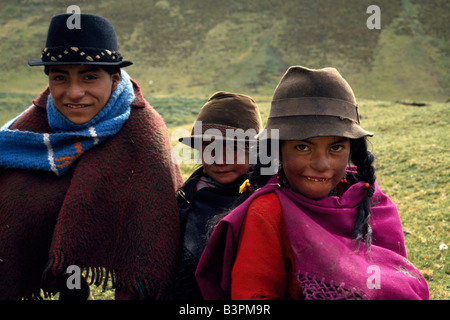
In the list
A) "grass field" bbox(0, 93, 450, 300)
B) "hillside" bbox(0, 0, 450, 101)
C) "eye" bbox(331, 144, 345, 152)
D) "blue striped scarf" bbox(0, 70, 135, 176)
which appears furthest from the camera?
"hillside" bbox(0, 0, 450, 101)

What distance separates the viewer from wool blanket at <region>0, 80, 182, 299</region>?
94.0 inches

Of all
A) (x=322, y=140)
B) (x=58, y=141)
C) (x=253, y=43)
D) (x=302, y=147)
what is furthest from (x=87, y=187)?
(x=253, y=43)

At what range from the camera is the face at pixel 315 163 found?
2000 mm

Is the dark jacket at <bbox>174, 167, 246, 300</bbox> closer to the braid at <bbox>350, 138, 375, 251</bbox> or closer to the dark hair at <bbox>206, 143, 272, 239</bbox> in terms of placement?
the dark hair at <bbox>206, 143, 272, 239</bbox>

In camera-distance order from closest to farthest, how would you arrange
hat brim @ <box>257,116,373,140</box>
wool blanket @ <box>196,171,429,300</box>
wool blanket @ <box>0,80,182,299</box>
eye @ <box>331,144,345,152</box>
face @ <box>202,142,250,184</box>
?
wool blanket @ <box>196,171,429,300</box>, hat brim @ <box>257,116,373,140</box>, eye @ <box>331,144,345,152</box>, wool blanket @ <box>0,80,182,299</box>, face @ <box>202,142,250,184</box>

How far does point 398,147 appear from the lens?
369 inches

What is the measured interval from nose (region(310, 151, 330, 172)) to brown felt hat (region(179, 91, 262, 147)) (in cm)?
81

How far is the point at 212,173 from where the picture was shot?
2.73m

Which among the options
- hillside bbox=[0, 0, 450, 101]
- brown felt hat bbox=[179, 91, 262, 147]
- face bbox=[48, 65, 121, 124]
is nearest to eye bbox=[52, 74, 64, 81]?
face bbox=[48, 65, 121, 124]

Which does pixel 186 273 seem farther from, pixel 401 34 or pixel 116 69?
pixel 401 34

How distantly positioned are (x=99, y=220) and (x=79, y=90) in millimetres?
811

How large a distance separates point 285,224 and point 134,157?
113cm

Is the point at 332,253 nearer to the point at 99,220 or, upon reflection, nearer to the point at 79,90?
the point at 99,220

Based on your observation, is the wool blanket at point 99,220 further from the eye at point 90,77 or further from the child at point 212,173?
the eye at point 90,77
